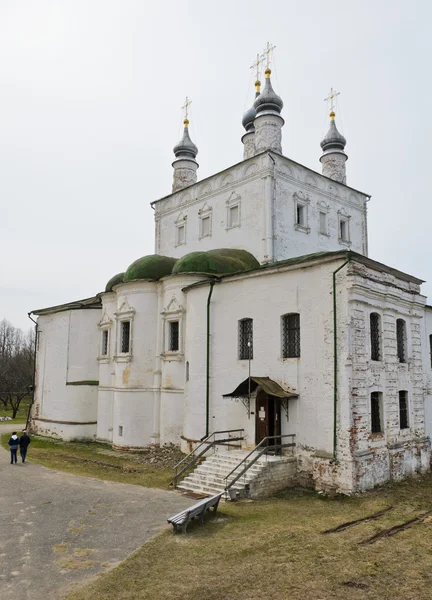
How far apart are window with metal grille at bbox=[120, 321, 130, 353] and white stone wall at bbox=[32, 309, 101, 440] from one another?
430 cm

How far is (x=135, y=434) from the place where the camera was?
20328 mm

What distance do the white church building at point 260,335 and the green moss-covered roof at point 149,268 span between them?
62mm

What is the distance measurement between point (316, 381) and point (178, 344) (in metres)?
7.13

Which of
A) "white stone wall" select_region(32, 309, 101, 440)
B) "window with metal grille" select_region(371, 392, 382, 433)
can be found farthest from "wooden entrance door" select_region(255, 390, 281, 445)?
"white stone wall" select_region(32, 309, 101, 440)

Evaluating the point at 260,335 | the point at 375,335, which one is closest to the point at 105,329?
the point at 260,335

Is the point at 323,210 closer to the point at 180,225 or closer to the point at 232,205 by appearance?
the point at 232,205

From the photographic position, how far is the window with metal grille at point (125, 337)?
2165 centimetres

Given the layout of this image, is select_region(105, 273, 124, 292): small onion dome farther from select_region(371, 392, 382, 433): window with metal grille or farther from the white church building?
select_region(371, 392, 382, 433): window with metal grille

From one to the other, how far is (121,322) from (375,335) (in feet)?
36.5

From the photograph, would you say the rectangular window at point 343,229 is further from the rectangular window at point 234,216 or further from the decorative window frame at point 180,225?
the decorative window frame at point 180,225

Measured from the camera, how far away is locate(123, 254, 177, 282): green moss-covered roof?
70.5 feet

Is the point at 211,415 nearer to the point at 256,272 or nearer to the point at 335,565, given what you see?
the point at 256,272

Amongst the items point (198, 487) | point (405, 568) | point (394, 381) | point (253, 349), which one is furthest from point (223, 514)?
point (394, 381)

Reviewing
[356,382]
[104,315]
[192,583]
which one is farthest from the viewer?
[104,315]
